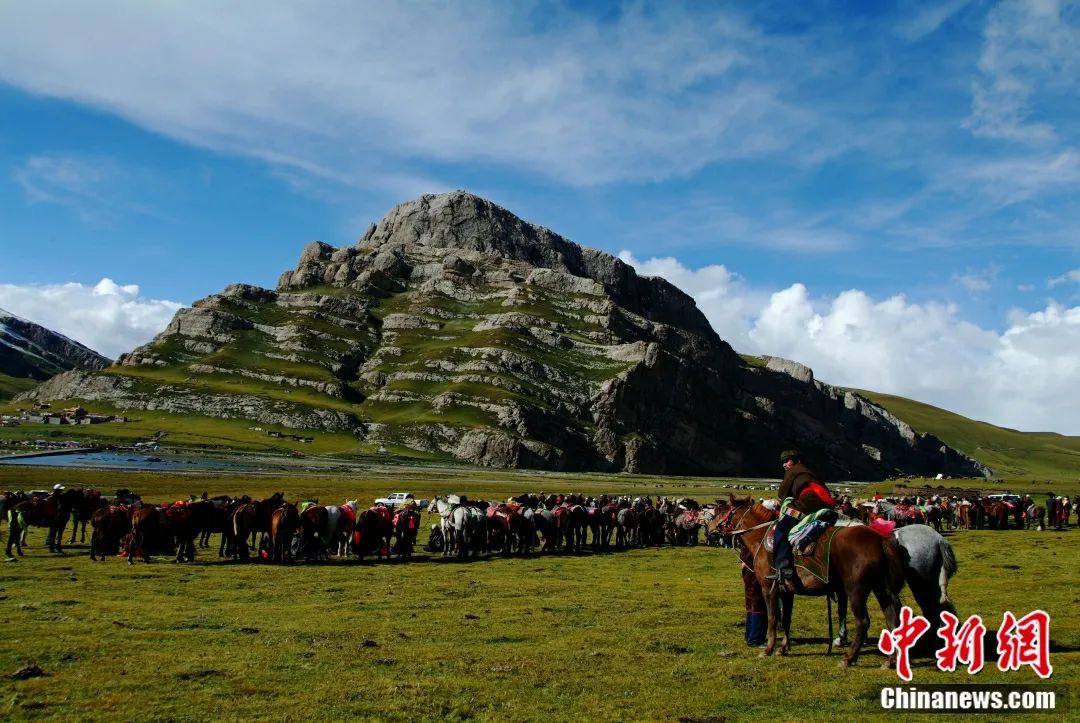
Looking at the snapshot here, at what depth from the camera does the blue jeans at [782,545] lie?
1473 centimetres

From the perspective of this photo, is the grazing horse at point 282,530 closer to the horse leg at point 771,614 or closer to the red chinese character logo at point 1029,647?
the horse leg at point 771,614

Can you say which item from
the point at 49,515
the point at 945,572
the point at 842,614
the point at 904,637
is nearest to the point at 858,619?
the point at 904,637

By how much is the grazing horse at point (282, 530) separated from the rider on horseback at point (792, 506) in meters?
23.4

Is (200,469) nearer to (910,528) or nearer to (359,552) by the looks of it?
(359,552)

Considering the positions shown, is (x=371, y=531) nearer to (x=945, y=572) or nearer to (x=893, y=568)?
(x=893, y=568)

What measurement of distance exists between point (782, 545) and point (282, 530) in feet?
78.3

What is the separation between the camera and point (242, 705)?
1116 centimetres

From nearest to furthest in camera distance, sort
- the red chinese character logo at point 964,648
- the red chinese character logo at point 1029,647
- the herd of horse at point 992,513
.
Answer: the red chinese character logo at point 1029,647 < the red chinese character logo at point 964,648 < the herd of horse at point 992,513

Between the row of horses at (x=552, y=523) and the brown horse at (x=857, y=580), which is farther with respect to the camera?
the row of horses at (x=552, y=523)

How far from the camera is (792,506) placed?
15.3 metres

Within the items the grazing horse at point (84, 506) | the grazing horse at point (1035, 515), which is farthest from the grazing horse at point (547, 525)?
the grazing horse at point (1035, 515)

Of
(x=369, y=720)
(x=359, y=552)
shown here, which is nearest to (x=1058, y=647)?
(x=369, y=720)

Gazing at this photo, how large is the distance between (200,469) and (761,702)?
113596 millimetres

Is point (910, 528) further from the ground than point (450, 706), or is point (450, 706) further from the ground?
point (910, 528)
